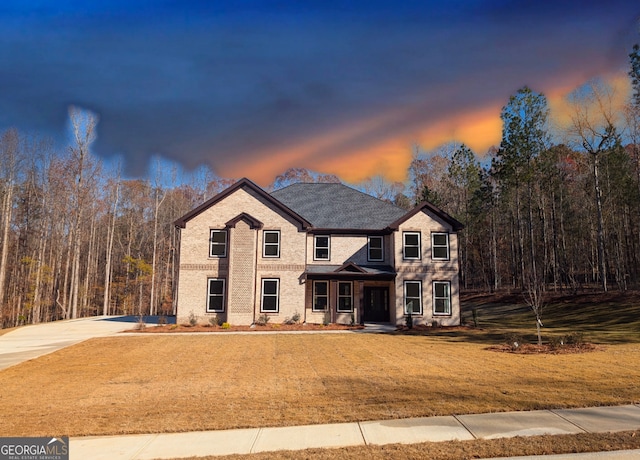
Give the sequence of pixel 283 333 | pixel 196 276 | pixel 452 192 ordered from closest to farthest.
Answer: pixel 283 333
pixel 196 276
pixel 452 192

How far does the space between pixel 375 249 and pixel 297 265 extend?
556 cm

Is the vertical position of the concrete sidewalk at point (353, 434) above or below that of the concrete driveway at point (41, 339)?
above

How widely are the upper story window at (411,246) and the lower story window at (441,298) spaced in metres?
2.17

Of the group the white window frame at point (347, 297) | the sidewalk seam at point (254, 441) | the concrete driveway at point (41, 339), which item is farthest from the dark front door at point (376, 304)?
the sidewalk seam at point (254, 441)

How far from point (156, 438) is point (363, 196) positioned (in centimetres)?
2622

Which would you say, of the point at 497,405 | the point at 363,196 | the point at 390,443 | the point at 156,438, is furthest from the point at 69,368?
the point at 363,196

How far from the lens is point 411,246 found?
25.8 metres

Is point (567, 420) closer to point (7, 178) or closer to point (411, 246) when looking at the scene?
point (411, 246)

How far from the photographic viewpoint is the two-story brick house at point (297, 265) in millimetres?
24609

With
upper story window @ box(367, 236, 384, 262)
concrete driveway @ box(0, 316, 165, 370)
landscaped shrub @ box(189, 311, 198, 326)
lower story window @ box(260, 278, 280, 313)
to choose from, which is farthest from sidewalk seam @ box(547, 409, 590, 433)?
landscaped shrub @ box(189, 311, 198, 326)

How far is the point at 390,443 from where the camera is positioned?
18.9 feet

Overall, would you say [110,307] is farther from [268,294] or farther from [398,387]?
[398,387]

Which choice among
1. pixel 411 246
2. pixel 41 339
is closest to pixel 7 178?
pixel 41 339

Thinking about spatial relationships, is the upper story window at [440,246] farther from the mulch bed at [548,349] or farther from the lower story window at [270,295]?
the mulch bed at [548,349]
